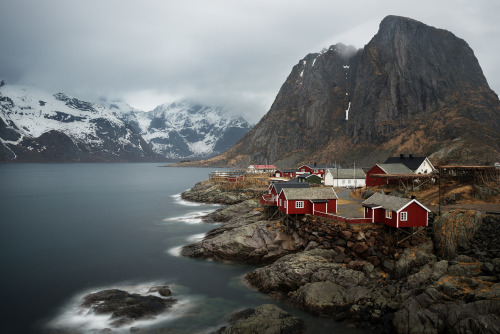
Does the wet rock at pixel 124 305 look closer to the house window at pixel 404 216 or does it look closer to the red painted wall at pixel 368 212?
the red painted wall at pixel 368 212

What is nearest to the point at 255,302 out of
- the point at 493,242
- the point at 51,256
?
the point at 493,242

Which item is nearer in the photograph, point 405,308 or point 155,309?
point 405,308

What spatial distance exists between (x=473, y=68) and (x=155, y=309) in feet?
674

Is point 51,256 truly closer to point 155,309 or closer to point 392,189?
point 155,309

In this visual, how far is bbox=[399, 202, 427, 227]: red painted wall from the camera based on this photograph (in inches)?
1244

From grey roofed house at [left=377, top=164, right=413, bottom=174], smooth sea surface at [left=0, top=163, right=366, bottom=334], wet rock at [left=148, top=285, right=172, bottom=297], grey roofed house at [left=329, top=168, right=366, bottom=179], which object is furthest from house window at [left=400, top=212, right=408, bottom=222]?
grey roofed house at [left=329, top=168, right=366, bottom=179]

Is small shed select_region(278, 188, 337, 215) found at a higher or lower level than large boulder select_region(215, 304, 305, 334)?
higher

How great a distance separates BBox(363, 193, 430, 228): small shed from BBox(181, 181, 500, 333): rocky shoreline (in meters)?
1.26

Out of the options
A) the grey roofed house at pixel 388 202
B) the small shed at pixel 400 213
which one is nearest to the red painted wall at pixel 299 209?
the grey roofed house at pixel 388 202

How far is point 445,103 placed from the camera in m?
154

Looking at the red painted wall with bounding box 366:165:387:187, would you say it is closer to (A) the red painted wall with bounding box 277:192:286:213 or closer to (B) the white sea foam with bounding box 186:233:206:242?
(A) the red painted wall with bounding box 277:192:286:213

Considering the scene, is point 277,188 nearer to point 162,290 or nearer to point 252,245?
point 252,245

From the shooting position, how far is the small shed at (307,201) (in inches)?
1506

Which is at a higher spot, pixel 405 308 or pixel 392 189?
pixel 392 189
